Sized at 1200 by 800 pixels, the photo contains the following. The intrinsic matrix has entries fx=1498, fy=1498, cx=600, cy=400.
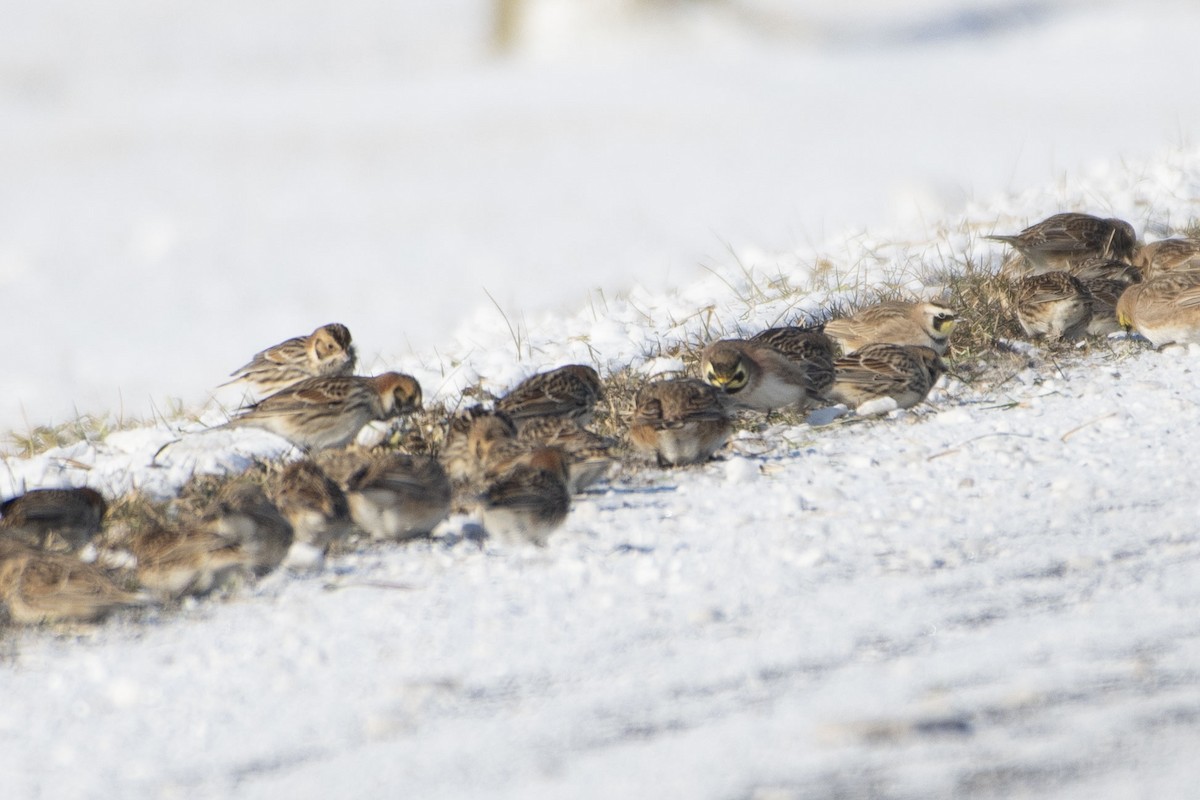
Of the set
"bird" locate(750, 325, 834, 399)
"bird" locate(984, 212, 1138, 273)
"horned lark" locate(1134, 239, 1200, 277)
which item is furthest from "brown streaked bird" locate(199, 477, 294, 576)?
"horned lark" locate(1134, 239, 1200, 277)

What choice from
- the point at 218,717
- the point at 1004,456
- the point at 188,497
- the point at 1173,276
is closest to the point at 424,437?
the point at 188,497

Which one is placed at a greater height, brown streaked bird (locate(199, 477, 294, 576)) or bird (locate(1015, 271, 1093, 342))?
brown streaked bird (locate(199, 477, 294, 576))

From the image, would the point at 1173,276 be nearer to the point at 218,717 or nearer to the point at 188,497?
the point at 188,497

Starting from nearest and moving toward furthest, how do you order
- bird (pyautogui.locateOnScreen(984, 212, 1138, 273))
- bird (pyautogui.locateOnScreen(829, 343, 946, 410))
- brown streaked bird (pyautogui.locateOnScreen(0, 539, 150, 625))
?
brown streaked bird (pyautogui.locateOnScreen(0, 539, 150, 625)), bird (pyautogui.locateOnScreen(829, 343, 946, 410)), bird (pyautogui.locateOnScreen(984, 212, 1138, 273))

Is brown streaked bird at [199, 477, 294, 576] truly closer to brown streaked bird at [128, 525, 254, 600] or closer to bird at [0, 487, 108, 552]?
brown streaked bird at [128, 525, 254, 600]

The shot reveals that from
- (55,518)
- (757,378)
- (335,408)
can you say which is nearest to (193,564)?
(55,518)

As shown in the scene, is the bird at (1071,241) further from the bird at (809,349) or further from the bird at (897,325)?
the bird at (809,349)

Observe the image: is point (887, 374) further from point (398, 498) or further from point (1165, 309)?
point (398, 498)
